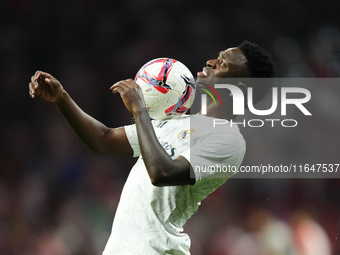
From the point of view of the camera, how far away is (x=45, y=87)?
92.7 inches

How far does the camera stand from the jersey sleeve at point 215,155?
6.41 feet

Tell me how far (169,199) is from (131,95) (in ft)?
1.89

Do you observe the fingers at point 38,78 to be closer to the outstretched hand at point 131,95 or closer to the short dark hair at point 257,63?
the outstretched hand at point 131,95

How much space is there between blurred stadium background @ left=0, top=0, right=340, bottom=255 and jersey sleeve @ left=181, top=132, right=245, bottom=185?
3.15m

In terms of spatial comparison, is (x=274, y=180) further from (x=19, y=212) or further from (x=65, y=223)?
(x=19, y=212)

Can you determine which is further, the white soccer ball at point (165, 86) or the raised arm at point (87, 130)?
the raised arm at point (87, 130)

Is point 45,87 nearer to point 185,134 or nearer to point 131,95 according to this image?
point 131,95

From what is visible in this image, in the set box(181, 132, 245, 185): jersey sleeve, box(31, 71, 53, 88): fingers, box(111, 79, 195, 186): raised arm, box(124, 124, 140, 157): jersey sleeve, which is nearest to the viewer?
box(111, 79, 195, 186): raised arm

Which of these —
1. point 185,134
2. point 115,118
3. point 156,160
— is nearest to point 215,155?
point 185,134

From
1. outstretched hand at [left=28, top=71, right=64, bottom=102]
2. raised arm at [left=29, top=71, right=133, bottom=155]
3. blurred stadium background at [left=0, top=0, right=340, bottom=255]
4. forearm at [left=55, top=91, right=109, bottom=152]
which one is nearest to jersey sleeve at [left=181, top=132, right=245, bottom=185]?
raised arm at [left=29, top=71, right=133, bottom=155]

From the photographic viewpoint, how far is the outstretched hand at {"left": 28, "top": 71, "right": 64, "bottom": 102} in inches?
90.4

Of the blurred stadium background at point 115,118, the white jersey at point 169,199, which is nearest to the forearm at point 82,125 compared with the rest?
the white jersey at point 169,199

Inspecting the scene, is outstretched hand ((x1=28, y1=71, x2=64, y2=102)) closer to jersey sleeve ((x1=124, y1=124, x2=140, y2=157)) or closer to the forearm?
the forearm

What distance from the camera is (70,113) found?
243cm
